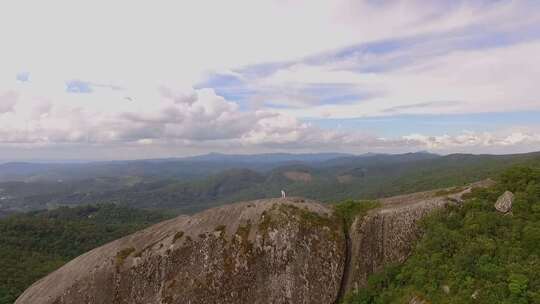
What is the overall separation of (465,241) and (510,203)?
5.19 meters

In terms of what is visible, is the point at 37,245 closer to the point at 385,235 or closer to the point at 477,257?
the point at 385,235

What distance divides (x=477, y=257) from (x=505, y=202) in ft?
20.2

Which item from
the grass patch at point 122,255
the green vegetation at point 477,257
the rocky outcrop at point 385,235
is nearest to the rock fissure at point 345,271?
the rocky outcrop at point 385,235

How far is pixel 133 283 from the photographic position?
93.9 feet

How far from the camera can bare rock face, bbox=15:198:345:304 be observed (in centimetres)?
2717

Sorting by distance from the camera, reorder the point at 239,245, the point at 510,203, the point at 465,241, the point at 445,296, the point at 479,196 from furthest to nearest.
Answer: the point at 239,245 → the point at 479,196 → the point at 510,203 → the point at 465,241 → the point at 445,296

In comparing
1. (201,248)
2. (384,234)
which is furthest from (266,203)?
(384,234)

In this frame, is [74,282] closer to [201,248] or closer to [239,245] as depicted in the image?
[201,248]

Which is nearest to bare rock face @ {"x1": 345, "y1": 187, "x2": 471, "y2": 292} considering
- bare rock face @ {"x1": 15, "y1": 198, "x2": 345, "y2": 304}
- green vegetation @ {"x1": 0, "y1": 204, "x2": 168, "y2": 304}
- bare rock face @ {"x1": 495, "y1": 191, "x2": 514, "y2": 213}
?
bare rock face @ {"x1": 15, "y1": 198, "x2": 345, "y2": 304}

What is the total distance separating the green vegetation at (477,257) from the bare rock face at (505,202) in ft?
1.16

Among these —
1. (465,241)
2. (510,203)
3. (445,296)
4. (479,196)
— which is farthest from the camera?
(479,196)

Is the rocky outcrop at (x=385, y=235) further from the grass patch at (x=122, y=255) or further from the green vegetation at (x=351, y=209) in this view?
the grass patch at (x=122, y=255)

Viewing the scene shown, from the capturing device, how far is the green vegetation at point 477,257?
18797mm

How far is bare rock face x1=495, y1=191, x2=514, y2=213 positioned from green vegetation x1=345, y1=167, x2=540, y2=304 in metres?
0.35
